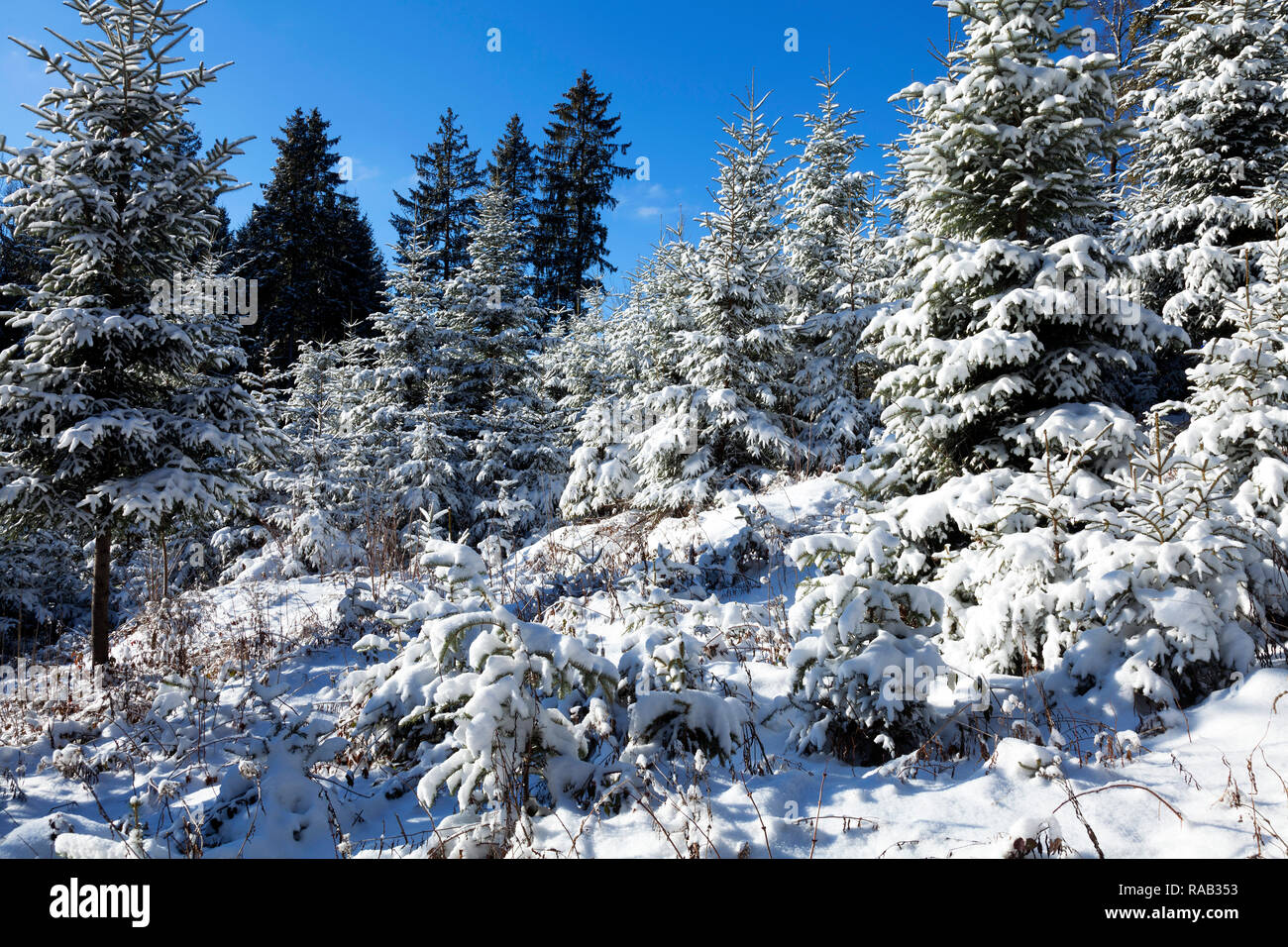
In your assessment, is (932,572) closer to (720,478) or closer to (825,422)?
(720,478)

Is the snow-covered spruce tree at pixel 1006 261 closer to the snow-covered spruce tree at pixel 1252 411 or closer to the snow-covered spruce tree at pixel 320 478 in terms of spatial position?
the snow-covered spruce tree at pixel 1252 411

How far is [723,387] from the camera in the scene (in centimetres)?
1148

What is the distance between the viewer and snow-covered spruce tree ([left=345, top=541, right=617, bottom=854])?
9.30ft

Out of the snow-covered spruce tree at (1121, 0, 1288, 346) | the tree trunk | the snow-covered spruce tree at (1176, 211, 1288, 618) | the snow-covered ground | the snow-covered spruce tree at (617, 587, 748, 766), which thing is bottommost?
the snow-covered ground

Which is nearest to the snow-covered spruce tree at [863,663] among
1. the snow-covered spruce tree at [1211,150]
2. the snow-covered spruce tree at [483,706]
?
the snow-covered spruce tree at [483,706]

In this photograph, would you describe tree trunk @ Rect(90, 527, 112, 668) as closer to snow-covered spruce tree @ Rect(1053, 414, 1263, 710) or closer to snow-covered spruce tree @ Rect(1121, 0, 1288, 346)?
snow-covered spruce tree @ Rect(1053, 414, 1263, 710)

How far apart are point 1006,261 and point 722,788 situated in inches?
210

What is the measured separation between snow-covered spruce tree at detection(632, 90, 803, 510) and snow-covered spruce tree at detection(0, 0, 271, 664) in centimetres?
641

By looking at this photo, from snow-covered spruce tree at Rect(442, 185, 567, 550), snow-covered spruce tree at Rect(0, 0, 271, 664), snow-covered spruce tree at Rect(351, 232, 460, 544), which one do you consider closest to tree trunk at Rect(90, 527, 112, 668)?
snow-covered spruce tree at Rect(0, 0, 271, 664)

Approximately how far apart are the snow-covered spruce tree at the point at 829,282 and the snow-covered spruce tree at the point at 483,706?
9980 mm

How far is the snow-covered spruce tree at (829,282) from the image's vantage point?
525 inches

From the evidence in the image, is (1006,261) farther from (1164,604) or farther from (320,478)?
(320,478)

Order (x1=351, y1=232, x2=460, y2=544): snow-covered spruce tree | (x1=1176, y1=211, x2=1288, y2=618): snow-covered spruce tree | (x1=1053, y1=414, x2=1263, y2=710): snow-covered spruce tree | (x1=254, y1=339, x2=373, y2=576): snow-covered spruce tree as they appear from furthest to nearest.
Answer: (x1=351, y1=232, x2=460, y2=544): snow-covered spruce tree → (x1=254, y1=339, x2=373, y2=576): snow-covered spruce tree → (x1=1176, y1=211, x2=1288, y2=618): snow-covered spruce tree → (x1=1053, y1=414, x2=1263, y2=710): snow-covered spruce tree

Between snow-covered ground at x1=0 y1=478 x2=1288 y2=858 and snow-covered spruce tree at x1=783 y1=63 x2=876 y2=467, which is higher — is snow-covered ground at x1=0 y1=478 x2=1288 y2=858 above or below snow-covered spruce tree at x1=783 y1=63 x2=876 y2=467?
below
